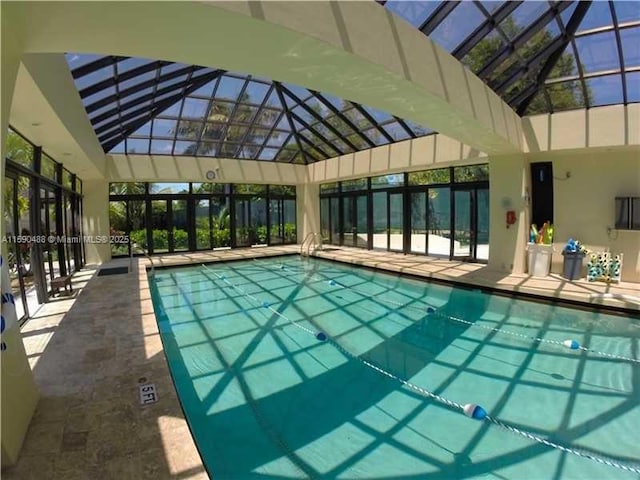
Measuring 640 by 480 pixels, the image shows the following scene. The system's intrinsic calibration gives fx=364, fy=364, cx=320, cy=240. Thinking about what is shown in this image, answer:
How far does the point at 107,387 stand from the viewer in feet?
10.9

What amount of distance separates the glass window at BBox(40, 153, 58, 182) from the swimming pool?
343 cm

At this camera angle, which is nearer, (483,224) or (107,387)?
(107,387)

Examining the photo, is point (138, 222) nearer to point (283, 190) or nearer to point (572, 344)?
point (283, 190)

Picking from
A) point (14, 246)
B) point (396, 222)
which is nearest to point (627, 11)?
point (396, 222)

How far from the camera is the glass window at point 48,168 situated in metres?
7.00

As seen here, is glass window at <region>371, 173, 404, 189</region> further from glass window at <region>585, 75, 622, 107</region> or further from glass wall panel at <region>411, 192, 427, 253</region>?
glass window at <region>585, 75, 622, 107</region>

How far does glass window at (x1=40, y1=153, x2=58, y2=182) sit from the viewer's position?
7.00 meters

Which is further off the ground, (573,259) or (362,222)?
(362,222)

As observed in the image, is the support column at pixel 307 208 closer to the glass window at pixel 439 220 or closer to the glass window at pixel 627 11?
the glass window at pixel 439 220

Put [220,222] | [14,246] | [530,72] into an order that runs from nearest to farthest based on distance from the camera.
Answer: [14,246], [530,72], [220,222]

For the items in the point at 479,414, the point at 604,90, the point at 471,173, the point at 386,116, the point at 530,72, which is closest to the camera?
the point at 479,414

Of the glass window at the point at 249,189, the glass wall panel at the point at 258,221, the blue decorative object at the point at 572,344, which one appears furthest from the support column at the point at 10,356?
the glass wall panel at the point at 258,221

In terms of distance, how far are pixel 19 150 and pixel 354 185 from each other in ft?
34.9

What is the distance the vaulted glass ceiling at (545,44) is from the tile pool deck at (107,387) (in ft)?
13.1
